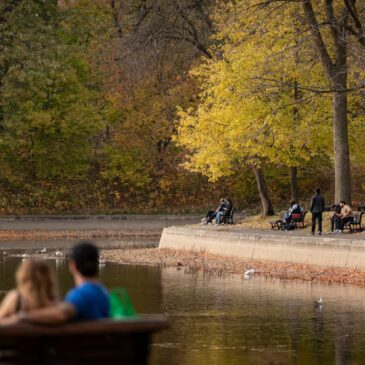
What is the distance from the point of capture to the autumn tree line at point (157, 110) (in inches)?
1747

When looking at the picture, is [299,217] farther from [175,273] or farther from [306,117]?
[175,273]

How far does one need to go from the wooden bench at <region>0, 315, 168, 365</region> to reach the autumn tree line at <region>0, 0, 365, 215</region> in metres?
33.7

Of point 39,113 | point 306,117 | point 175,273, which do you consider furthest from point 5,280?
point 39,113

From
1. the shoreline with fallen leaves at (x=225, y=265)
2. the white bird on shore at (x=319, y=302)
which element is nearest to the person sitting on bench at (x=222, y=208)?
the shoreline with fallen leaves at (x=225, y=265)

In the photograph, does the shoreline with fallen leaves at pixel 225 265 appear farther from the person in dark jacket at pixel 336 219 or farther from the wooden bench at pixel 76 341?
the wooden bench at pixel 76 341

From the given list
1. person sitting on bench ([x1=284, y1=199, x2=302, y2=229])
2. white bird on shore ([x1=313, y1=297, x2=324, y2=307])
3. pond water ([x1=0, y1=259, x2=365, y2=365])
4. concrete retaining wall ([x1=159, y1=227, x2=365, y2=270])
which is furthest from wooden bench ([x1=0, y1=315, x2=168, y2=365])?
person sitting on bench ([x1=284, y1=199, x2=302, y2=229])

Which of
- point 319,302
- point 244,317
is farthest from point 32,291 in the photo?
point 319,302

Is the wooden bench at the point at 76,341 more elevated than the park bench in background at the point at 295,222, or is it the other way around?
the park bench in background at the point at 295,222

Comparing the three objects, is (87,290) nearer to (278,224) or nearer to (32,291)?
(32,291)

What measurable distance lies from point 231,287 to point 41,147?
36258mm

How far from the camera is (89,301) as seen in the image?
8.78 m

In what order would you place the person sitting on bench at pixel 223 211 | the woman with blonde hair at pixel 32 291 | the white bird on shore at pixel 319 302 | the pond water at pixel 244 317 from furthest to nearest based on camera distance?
the person sitting on bench at pixel 223 211
the white bird on shore at pixel 319 302
the pond water at pixel 244 317
the woman with blonde hair at pixel 32 291

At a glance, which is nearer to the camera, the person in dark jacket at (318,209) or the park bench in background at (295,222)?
the person in dark jacket at (318,209)

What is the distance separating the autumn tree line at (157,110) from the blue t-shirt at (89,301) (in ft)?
109
